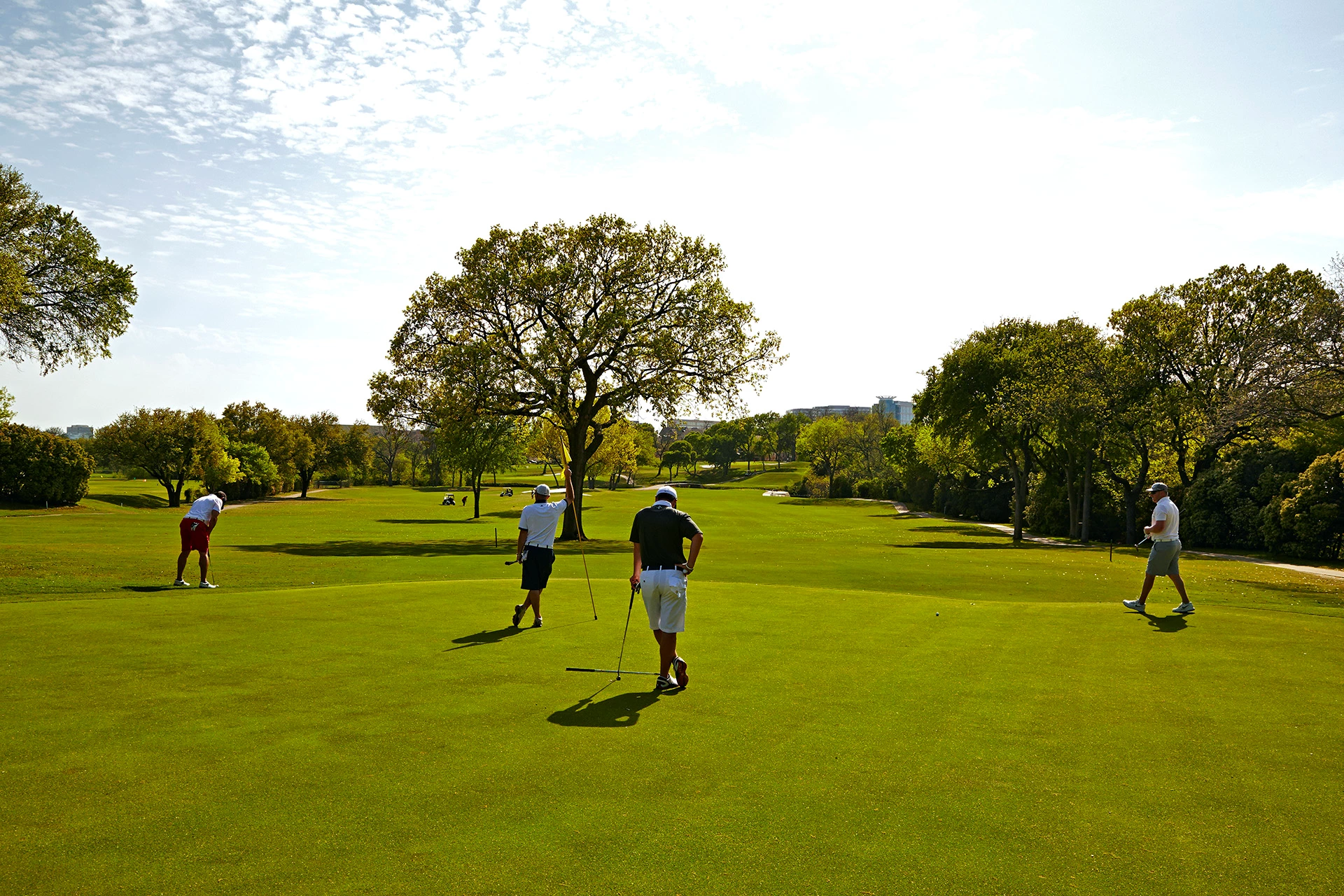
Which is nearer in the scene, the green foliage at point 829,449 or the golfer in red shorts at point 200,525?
the golfer in red shorts at point 200,525

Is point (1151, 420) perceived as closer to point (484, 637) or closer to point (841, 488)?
point (484, 637)

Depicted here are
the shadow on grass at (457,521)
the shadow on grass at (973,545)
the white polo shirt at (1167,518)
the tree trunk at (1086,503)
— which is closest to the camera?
the white polo shirt at (1167,518)

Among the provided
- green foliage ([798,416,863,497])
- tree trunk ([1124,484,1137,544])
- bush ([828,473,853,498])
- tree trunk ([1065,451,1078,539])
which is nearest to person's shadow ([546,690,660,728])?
tree trunk ([1124,484,1137,544])

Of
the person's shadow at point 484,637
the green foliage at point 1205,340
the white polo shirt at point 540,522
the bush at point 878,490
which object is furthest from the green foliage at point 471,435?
the bush at point 878,490

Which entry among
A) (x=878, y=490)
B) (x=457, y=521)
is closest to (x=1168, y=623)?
(x=457, y=521)

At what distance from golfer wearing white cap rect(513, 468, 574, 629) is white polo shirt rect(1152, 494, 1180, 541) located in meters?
11.5

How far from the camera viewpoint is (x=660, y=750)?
7.76m

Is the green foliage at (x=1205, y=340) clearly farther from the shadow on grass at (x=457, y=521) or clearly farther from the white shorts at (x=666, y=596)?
the shadow on grass at (x=457, y=521)

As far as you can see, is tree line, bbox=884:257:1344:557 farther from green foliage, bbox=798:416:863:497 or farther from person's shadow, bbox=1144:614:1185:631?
green foliage, bbox=798:416:863:497

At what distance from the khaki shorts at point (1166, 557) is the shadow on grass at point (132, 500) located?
70.3 m

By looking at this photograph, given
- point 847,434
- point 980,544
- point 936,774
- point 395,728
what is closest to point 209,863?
point 395,728

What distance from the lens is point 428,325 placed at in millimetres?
41344

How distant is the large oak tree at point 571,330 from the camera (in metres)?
40.2

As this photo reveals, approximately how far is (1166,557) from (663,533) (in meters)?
11.9
